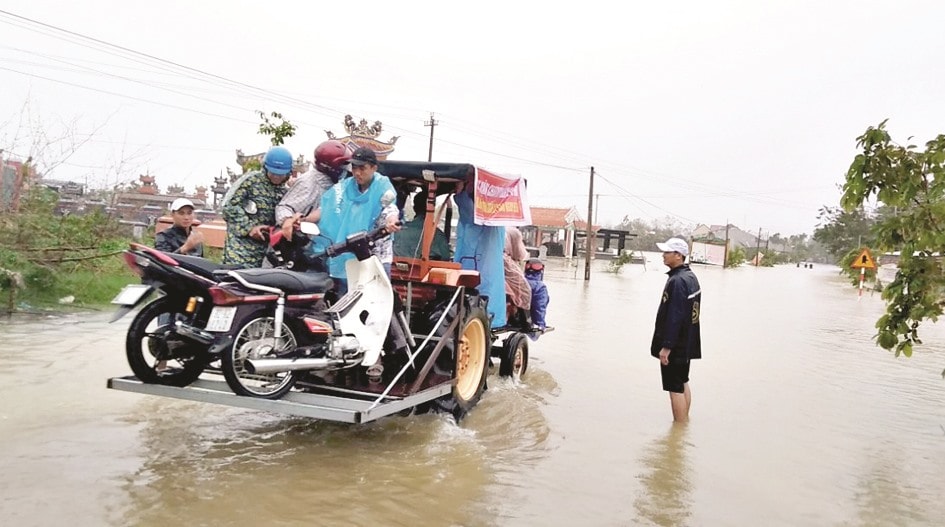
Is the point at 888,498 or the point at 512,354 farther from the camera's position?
the point at 512,354

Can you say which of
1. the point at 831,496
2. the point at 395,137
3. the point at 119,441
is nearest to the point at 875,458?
the point at 831,496

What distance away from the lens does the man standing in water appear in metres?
6.84

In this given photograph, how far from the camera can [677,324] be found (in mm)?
6820

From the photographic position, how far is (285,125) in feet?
50.2

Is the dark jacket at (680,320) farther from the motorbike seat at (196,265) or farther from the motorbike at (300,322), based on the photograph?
the motorbike seat at (196,265)

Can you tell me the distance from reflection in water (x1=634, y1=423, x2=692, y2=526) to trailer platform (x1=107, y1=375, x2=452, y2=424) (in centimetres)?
181

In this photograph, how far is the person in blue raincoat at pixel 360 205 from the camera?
5434 millimetres

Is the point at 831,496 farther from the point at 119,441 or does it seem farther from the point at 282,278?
the point at 119,441

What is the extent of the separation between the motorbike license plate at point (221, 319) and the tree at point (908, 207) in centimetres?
537

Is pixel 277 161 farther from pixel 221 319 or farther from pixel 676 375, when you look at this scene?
pixel 676 375

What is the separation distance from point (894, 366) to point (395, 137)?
22869 millimetres

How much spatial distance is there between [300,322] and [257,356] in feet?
1.25

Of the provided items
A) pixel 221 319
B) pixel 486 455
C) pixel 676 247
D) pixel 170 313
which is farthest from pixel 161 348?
pixel 676 247

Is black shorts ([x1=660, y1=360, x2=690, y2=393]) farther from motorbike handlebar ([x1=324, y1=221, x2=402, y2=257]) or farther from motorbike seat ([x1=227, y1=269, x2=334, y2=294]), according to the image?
motorbike seat ([x1=227, y1=269, x2=334, y2=294])
